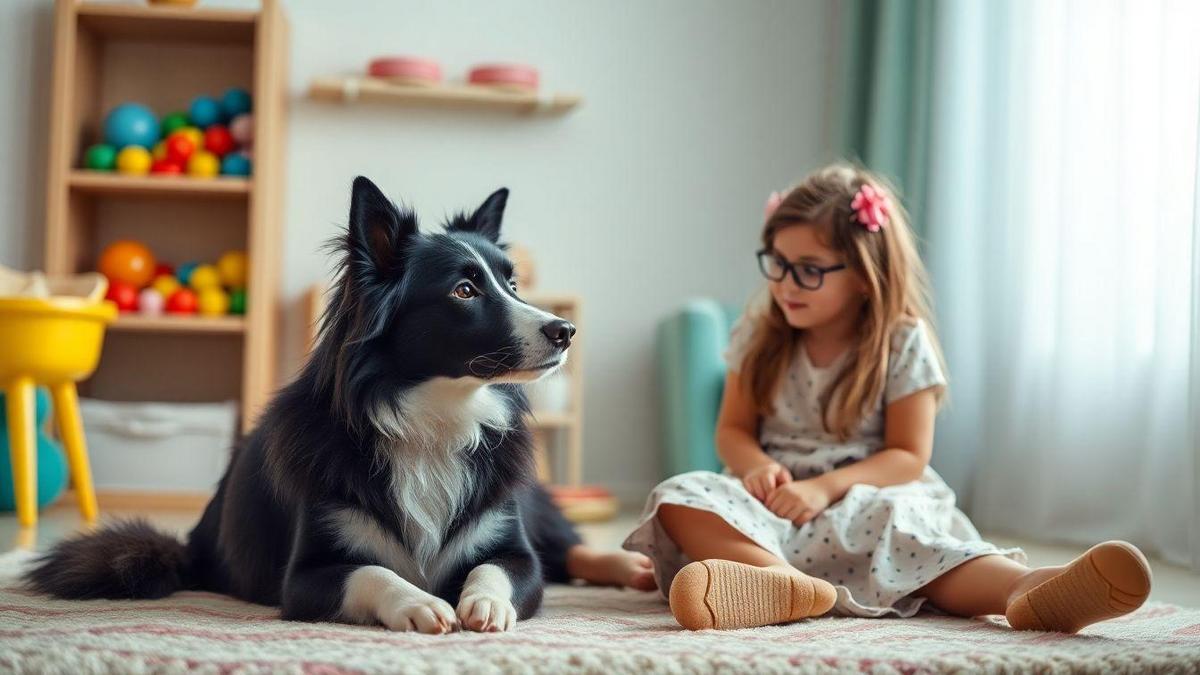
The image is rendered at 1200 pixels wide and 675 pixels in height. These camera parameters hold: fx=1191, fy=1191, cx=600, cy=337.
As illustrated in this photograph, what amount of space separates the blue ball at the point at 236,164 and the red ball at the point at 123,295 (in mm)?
542

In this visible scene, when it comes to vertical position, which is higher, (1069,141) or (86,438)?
(1069,141)

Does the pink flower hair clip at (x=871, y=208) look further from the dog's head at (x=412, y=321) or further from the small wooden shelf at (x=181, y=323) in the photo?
the small wooden shelf at (x=181, y=323)

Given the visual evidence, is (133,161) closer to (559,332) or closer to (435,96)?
(435,96)

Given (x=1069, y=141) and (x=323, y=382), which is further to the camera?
(x=1069, y=141)

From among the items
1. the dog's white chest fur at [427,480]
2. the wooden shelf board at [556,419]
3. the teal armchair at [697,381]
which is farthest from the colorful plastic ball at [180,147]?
A: the dog's white chest fur at [427,480]

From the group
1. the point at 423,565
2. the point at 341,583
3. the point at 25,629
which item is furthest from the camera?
the point at 423,565

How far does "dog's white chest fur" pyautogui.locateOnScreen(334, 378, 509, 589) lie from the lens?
5.39 ft

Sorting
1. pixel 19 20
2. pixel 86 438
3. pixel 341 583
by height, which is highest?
pixel 19 20

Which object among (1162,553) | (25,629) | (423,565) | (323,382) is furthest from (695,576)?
(1162,553)

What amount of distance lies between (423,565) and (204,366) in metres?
3.27

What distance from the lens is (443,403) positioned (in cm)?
168

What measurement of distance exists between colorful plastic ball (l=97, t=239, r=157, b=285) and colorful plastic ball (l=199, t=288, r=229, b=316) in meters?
0.23

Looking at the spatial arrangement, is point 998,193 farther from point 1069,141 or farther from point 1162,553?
point 1162,553

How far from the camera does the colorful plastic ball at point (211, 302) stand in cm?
431
